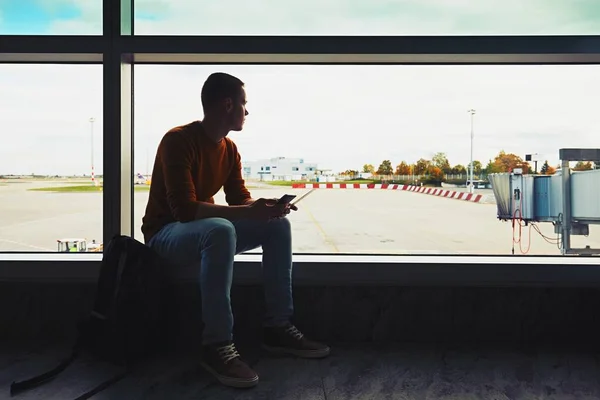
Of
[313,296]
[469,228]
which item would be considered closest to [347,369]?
[313,296]

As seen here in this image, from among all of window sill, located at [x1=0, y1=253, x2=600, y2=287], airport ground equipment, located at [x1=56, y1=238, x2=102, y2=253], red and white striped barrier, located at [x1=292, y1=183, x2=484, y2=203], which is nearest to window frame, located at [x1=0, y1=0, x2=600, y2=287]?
window sill, located at [x1=0, y1=253, x2=600, y2=287]

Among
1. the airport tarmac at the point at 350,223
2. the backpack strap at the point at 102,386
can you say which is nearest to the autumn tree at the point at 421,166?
the airport tarmac at the point at 350,223

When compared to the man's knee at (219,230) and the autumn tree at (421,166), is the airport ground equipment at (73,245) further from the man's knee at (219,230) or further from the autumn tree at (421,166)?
the autumn tree at (421,166)

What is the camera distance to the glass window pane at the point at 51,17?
1864 millimetres

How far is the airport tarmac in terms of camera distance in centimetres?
199

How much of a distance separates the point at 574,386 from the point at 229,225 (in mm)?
1226

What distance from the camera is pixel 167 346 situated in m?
1.81

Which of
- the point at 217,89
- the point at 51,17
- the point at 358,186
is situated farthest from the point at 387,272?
the point at 51,17

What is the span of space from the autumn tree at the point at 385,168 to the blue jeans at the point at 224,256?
1.81 ft

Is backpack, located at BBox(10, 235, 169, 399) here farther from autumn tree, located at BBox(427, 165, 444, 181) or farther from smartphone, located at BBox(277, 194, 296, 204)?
autumn tree, located at BBox(427, 165, 444, 181)

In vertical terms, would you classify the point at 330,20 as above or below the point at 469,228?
above

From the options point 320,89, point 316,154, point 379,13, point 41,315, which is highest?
point 379,13

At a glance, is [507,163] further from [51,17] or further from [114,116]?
[51,17]

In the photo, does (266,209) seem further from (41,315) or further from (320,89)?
(41,315)
